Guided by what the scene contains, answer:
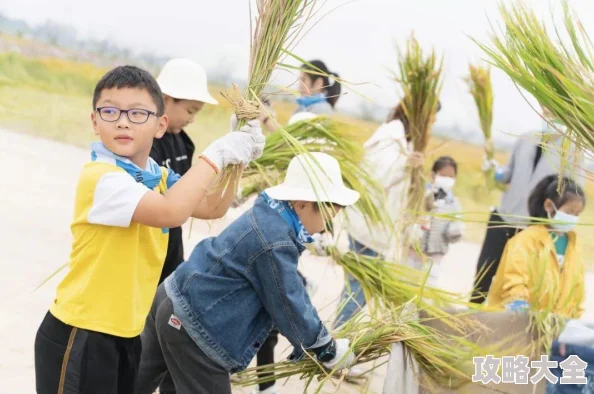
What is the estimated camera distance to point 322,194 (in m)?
2.26

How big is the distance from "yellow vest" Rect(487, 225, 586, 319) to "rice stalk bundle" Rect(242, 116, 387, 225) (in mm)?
599

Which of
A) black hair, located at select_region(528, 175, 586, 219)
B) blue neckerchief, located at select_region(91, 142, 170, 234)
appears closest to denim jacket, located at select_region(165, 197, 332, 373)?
blue neckerchief, located at select_region(91, 142, 170, 234)

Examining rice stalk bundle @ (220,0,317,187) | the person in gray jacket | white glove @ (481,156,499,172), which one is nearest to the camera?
rice stalk bundle @ (220,0,317,187)

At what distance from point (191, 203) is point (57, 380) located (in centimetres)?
55

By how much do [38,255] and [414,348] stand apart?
3.13 m

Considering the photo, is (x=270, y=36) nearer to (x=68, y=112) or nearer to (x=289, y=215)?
(x=289, y=215)

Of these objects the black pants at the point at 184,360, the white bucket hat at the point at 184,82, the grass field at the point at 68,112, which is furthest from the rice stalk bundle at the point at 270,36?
the grass field at the point at 68,112

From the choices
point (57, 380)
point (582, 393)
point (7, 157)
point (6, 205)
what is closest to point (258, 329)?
point (57, 380)

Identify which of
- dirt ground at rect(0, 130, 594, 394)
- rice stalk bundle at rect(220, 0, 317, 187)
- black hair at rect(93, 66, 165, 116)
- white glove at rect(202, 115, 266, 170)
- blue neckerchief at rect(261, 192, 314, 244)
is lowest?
dirt ground at rect(0, 130, 594, 394)

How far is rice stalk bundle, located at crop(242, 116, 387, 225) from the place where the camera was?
11.1 ft

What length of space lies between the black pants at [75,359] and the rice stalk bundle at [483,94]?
12.6ft

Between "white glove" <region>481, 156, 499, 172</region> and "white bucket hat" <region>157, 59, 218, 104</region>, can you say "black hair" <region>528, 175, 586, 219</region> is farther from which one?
"white bucket hat" <region>157, 59, 218, 104</region>

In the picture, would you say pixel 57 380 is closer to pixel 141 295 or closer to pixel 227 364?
pixel 141 295

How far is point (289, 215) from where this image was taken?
88.4 inches
